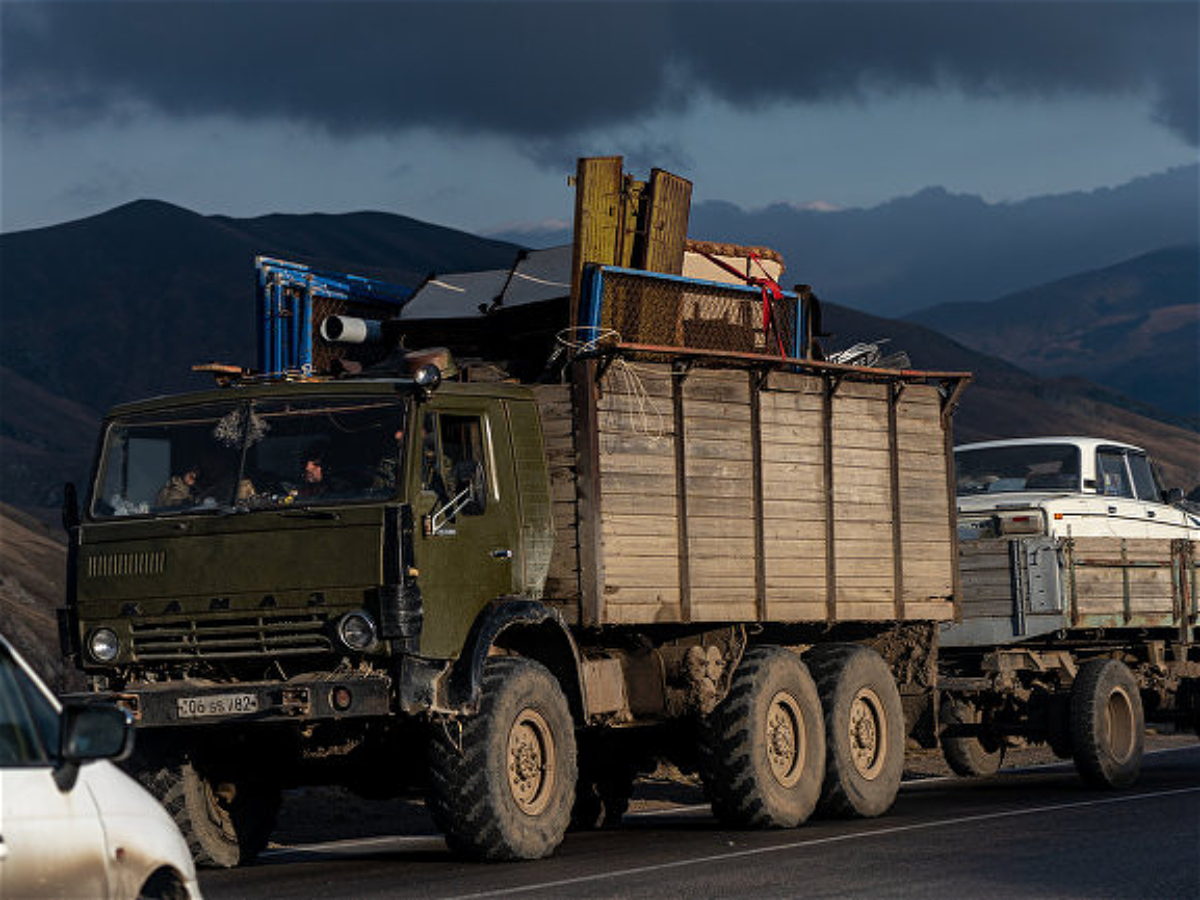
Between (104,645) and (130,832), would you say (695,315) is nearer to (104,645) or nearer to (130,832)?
(104,645)

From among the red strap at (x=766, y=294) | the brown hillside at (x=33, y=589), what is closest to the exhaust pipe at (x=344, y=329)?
the red strap at (x=766, y=294)

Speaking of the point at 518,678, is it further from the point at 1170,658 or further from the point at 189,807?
the point at 1170,658

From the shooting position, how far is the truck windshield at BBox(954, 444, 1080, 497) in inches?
818

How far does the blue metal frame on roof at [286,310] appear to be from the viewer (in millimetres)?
16047

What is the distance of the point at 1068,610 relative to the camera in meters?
19.3

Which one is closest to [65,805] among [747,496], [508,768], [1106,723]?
[508,768]

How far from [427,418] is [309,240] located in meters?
175

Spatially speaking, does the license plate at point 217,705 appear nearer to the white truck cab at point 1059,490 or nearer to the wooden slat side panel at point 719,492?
the wooden slat side panel at point 719,492

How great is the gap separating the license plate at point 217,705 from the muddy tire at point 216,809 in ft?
2.69

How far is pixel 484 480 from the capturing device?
531 inches

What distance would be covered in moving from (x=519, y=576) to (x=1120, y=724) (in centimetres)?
789

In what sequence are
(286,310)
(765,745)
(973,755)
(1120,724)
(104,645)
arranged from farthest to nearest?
(973,755)
(1120,724)
(286,310)
(765,745)
(104,645)

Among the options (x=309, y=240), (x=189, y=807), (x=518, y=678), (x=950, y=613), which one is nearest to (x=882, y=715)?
(x=950, y=613)

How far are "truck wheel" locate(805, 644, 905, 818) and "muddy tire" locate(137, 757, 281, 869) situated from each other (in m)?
4.33
